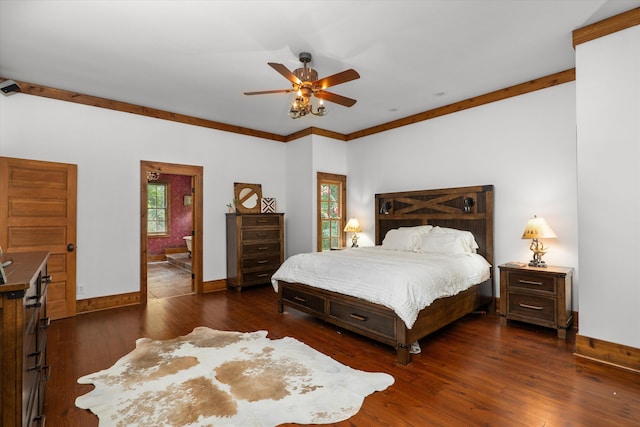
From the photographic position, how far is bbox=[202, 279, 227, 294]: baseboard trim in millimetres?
5434

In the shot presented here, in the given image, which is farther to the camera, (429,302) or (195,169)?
(195,169)

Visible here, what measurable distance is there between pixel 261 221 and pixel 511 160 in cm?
402

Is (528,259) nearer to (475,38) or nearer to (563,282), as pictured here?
(563,282)

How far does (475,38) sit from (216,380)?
380 centimetres

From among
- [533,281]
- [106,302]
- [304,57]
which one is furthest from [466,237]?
[106,302]

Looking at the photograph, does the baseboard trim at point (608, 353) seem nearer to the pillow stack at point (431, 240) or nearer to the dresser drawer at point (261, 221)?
the pillow stack at point (431, 240)

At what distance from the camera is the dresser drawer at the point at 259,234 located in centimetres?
551

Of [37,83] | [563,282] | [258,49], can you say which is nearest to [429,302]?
[563,282]

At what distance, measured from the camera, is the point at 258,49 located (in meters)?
3.19

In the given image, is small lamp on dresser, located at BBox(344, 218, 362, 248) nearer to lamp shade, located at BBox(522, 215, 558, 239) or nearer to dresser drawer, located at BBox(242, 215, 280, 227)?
dresser drawer, located at BBox(242, 215, 280, 227)

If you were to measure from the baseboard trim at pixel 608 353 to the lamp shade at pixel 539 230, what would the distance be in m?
1.10

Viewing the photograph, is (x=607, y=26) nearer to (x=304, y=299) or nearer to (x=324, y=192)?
(x=304, y=299)

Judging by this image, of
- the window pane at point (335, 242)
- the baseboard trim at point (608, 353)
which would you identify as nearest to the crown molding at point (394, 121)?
the window pane at point (335, 242)

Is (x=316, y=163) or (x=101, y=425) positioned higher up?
(x=316, y=163)
